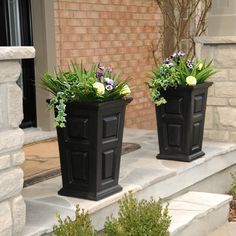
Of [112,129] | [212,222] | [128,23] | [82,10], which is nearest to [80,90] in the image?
[112,129]

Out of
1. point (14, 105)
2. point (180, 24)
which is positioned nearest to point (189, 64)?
point (14, 105)

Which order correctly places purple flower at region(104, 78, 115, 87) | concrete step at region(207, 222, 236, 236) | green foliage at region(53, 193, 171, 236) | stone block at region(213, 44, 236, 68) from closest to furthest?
1. green foliage at region(53, 193, 171, 236)
2. purple flower at region(104, 78, 115, 87)
3. concrete step at region(207, 222, 236, 236)
4. stone block at region(213, 44, 236, 68)

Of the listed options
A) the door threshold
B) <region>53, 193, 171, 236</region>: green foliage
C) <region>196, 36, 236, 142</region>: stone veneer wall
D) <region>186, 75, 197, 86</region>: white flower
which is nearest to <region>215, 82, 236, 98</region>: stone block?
<region>196, 36, 236, 142</region>: stone veneer wall

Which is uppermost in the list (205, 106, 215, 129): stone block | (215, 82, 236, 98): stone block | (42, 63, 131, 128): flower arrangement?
(42, 63, 131, 128): flower arrangement

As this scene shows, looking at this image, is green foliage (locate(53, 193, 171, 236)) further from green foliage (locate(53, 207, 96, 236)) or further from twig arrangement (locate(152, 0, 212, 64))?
twig arrangement (locate(152, 0, 212, 64))

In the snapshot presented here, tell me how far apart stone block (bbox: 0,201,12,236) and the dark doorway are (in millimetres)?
3545

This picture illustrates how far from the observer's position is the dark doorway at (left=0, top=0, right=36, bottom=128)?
6090 mm

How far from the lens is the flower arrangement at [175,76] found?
4.68 metres

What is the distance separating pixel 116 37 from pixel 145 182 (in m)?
3.82

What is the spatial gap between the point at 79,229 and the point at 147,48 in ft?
18.3

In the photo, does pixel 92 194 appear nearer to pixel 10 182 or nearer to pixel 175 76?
pixel 10 182

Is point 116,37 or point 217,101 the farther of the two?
point 116,37

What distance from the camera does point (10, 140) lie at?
9.30 feet

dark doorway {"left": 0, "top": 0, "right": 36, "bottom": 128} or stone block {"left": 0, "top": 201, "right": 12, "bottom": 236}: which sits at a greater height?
dark doorway {"left": 0, "top": 0, "right": 36, "bottom": 128}
